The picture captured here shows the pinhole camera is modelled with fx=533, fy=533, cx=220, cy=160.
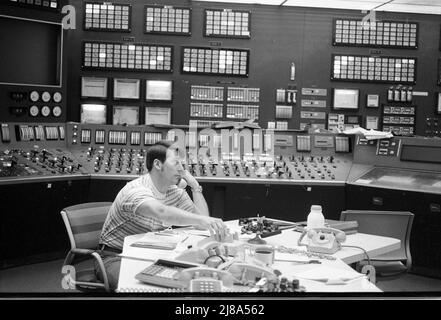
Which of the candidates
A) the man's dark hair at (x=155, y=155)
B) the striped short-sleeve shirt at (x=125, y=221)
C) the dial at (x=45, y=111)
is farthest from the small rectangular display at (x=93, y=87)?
the striped short-sleeve shirt at (x=125, y=221)

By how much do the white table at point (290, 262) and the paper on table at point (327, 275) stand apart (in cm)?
3

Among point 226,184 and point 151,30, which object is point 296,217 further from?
point 151,30

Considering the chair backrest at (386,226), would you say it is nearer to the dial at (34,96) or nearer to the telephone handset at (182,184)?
the telephone handset at (182,184)

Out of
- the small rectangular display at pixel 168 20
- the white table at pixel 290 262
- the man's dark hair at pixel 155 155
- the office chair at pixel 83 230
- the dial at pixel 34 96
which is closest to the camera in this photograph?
the white table at pixel 290 262

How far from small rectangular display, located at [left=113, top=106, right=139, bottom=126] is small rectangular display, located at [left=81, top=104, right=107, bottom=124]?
11 centimetres

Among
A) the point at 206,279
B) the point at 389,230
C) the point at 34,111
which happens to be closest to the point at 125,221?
the point at 389,230

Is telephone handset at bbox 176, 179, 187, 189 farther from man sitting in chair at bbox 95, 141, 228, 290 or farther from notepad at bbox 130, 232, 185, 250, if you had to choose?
notepad at bbox 130, 232, 185, 250

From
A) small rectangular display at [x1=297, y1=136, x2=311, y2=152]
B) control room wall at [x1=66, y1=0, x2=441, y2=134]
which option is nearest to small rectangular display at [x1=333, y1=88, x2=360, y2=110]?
control room wall at [x1=66, y1=0, x2=441, y2=134]

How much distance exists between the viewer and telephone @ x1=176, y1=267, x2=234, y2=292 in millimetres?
958

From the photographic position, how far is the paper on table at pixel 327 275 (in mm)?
1564

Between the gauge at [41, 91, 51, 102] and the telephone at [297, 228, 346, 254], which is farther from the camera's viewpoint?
the gauge at [41, 91, 51, 102]

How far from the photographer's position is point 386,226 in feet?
9.93

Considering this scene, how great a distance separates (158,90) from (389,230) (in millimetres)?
3203

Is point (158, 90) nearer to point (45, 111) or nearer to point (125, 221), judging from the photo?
point (45, 111)
